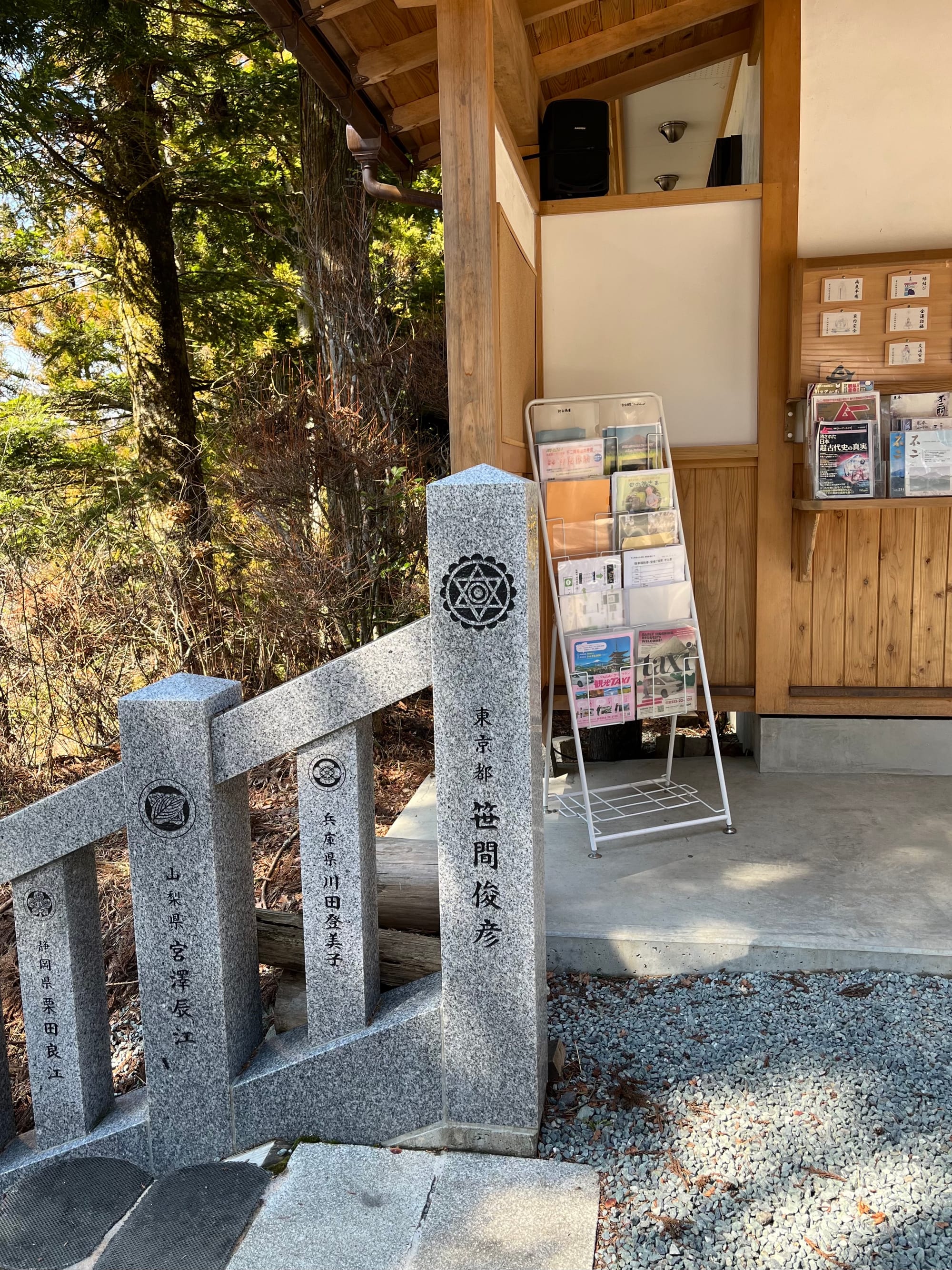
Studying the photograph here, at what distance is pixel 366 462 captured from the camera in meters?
5.53

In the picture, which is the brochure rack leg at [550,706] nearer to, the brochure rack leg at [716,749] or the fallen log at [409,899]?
the brochure rack leg at [716,749]

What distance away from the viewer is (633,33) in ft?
14.6

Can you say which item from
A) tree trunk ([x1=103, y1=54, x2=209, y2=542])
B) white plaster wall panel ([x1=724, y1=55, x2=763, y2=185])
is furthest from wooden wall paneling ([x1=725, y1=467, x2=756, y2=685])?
tree trunk ([x1=103, y1=54, x2=209, y2=542])

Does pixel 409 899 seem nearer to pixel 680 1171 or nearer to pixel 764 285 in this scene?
pixel 680 1171

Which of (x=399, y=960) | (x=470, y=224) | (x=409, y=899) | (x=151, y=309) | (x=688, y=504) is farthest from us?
(x=151, y=309)

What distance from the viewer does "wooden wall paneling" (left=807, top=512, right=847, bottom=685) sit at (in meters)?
4.64

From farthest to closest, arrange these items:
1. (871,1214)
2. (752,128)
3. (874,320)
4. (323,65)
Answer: (752,128)
(874,320)
(323,65)
(871,1214)

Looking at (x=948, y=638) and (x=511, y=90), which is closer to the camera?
(x=511, y=90)

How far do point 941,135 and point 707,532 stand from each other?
2.03 meters

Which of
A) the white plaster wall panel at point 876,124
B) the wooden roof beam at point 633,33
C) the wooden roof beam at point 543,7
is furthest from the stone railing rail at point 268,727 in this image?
the wooden roof beam at point 633,33

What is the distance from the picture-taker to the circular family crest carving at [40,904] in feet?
8.27

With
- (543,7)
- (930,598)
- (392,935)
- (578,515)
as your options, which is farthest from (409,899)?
(543,7)

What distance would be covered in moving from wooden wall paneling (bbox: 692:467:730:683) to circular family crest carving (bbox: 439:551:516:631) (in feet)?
9.16

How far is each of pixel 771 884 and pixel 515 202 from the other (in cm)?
288
